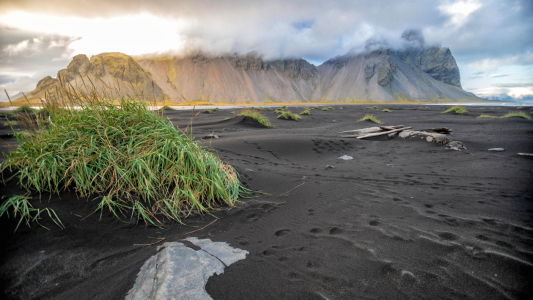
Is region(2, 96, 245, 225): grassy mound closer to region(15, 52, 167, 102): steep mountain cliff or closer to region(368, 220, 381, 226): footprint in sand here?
region(15, 52, 167, 102): steep mountain cliff

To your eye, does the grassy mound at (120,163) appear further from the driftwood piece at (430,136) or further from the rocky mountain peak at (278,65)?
the rocky mountain peak at (278,65)

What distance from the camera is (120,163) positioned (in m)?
2.36

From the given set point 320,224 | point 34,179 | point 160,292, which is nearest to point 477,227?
point 320,224

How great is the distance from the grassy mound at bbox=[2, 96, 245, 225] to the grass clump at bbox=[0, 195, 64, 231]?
0.15 m

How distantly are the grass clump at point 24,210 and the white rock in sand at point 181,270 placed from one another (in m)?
1.09

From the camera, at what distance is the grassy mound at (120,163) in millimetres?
2162

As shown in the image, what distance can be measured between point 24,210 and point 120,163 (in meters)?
0.79

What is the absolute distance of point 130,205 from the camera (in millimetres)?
2195

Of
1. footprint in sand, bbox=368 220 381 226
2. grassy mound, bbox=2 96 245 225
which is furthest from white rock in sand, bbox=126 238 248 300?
footprint in sand, bbox=368 220 381 226

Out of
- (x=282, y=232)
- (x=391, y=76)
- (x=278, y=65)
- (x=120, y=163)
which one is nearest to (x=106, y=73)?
(x=278, y=65)

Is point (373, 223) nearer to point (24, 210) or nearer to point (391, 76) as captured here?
point (24, 210)

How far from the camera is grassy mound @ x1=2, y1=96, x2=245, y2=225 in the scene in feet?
7.09

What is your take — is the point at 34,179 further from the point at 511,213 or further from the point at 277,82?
the point at 277,82

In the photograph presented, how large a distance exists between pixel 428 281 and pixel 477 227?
100cm
